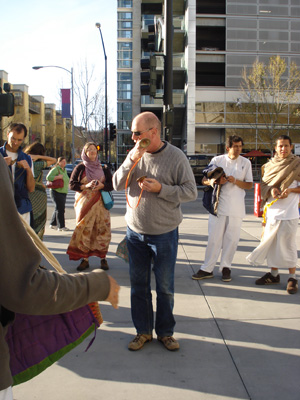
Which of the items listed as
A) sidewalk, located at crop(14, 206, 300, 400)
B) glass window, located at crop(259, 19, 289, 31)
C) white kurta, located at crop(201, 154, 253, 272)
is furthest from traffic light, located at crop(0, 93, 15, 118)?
glass window, located at crop(259, 19, 289, 31)

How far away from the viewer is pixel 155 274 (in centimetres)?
366

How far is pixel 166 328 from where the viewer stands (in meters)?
3.64

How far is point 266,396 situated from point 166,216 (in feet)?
5.19

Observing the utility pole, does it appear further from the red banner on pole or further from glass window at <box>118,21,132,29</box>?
glass window at <box>118,21,132,29</box>

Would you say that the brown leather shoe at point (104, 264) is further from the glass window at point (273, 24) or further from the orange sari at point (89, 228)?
the glass window at point (273, 24)

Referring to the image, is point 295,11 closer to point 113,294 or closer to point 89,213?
point 89,213

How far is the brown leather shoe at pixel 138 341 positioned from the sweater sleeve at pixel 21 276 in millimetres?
2198

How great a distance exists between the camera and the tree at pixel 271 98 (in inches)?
1165

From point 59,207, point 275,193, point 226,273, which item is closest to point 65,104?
point 59,207

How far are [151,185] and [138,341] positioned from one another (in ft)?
4.57

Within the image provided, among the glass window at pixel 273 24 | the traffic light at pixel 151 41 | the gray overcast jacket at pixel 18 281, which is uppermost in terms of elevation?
the glass window at pixel 273 24

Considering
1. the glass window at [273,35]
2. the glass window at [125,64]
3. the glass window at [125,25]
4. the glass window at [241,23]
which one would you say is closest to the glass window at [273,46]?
the glass window at [273,35]

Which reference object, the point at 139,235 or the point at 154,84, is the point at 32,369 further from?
the point at 154,84

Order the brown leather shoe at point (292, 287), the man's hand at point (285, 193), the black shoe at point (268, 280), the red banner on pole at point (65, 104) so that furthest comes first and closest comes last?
the red banner on pole at point (65, 104)
the black shoe at point (268, 280)
the man's hand at point (285, 193)
the brown leather shoe at point (292, 287)
